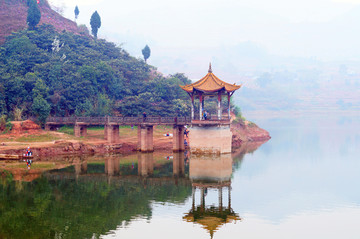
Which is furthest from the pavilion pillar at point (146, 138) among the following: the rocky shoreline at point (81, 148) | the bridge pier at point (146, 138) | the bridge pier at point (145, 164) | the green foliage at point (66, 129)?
the green foliage at point (66, 129)

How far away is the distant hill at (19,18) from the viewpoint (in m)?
95.8

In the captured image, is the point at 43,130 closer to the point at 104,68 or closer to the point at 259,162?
the point at 104,68

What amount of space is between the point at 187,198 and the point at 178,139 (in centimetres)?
2332

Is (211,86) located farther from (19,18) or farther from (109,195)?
(19,18)

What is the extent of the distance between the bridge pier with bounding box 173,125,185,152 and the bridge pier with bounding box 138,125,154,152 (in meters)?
3.20

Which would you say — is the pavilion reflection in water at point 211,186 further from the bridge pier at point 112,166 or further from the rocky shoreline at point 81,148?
the rocky shoreline at point 81,148

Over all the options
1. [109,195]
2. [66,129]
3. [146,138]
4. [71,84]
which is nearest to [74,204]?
[109,195]

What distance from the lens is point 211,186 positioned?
37281 millimetres

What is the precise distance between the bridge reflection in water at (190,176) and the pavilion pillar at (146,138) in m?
2.05

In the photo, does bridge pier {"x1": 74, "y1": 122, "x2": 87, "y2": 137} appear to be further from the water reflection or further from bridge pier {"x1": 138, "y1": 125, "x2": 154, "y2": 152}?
the water reflection

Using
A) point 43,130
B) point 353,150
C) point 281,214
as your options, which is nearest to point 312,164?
point 353,150

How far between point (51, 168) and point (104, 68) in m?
34.0

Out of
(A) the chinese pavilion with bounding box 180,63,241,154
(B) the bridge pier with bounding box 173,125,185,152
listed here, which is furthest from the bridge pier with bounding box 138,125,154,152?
(A) the chinese pavilion with bounding box 180,63,241,154

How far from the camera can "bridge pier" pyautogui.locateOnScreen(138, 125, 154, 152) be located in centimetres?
5549
